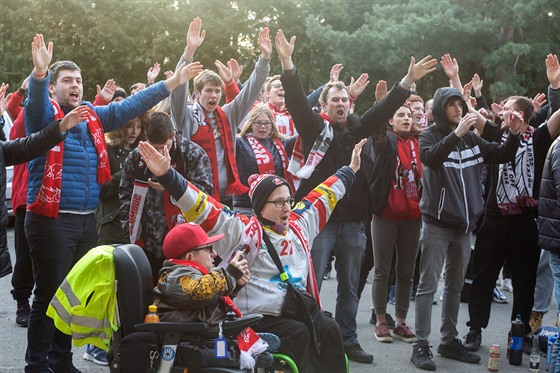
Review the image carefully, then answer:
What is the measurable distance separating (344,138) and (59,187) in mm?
2358

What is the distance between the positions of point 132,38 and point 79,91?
2074 cm

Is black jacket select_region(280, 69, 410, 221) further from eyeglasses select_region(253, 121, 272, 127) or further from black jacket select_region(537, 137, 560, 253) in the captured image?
black jacket select_region(537, 137, 560, 253)

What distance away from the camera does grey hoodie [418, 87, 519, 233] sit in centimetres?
659

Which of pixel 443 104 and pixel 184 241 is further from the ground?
pixel 443 104

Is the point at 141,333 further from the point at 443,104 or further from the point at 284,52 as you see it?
the point at 443,104

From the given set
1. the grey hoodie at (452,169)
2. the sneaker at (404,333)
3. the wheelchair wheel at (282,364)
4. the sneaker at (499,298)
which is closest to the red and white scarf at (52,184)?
the wheelchair wheel at (282,364)

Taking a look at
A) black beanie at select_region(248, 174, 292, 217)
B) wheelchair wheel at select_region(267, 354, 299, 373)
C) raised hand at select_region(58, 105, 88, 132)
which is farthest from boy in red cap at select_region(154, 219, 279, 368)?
raised hand at select_region(58, 105, 88, 132)

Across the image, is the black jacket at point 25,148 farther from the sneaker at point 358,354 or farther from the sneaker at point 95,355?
the sneaker at point 358,354

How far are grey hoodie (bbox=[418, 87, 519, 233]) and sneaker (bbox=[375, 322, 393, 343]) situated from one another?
3.73ft

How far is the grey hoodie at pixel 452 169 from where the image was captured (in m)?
6.59

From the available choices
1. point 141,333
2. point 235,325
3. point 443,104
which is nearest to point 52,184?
point 141,333

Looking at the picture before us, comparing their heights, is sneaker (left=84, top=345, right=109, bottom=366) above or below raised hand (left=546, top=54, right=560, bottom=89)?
below

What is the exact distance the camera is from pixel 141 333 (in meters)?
4.21

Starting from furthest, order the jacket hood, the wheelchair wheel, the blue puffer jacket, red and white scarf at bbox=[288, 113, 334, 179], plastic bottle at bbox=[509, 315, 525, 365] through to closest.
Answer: the jacket hood, plastic bottle at bbox=[509, 315, 525, 365], red and white scarf at bbox=[288, 113, 334, 179], the blue puffer jacket, the wheelchair wheel
